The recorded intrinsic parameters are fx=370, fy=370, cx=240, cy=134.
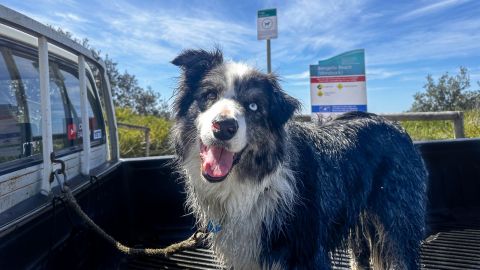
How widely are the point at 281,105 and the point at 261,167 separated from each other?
17.2 inches

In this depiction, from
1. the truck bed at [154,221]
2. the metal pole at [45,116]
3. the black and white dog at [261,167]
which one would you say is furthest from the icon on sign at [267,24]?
the metal pole at [45,116]

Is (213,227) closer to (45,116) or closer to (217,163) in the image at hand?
(217,163)

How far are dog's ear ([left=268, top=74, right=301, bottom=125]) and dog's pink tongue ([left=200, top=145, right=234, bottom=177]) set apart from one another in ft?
1.42

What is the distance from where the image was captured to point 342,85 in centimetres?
619

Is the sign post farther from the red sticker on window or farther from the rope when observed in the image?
the rope

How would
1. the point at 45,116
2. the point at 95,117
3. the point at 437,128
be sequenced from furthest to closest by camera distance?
1. the point at 437,128
2. the point at 95,117
3. the point at 45,116

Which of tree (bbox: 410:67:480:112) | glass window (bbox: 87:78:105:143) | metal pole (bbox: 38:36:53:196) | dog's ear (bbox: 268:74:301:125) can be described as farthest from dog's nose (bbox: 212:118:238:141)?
tree (bbox: 410:67:480:112)

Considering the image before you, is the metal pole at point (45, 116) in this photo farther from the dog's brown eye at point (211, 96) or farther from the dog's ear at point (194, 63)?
the dog's brown eye at point (211, 96)

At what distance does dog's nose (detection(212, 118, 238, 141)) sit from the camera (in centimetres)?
204

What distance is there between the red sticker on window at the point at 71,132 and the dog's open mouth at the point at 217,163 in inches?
57.5

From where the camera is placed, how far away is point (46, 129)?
6.57ft

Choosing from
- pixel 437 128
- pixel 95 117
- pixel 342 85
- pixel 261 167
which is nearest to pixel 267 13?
pixel 342 85

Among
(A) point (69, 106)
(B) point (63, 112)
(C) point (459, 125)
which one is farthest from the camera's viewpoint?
(C) point (459, 125)

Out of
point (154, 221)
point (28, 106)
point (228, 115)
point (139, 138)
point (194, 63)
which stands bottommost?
point (154, 221)
